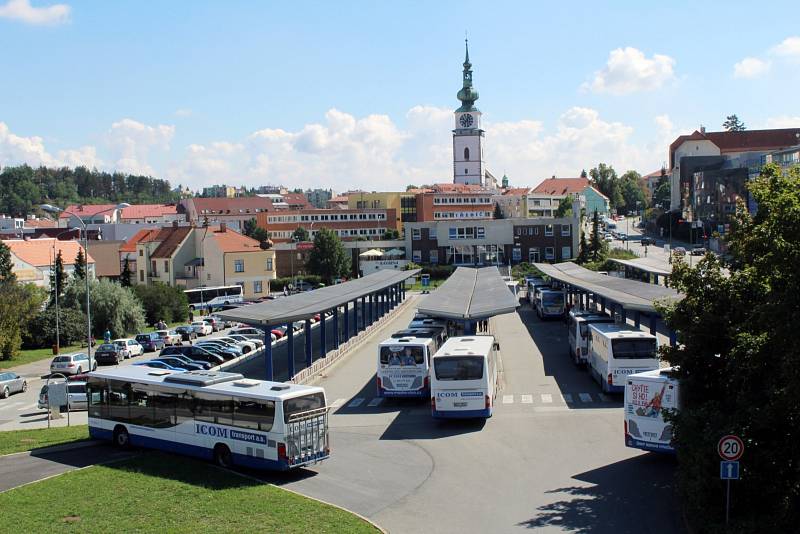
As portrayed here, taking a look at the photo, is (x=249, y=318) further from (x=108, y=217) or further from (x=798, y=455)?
(x=108, y=217)

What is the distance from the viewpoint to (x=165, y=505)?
1545 cm

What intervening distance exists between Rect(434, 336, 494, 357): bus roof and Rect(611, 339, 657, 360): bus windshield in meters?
3.93

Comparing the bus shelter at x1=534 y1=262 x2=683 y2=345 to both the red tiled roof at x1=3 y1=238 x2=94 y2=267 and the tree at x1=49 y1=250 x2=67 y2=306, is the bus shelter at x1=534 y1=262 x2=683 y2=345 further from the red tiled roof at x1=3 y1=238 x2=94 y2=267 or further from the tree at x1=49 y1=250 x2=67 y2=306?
the red tiled roof at x1=3 y1=238 x2=94 y2=267

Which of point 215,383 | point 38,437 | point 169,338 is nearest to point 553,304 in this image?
point 169,338

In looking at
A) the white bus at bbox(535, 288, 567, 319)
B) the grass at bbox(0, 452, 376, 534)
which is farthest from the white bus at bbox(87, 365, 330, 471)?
the white bus at bbox(535, 288, 567, 319)

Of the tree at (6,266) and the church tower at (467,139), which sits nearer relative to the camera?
the tree at (6,266)

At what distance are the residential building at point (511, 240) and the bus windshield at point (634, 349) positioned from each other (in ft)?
226

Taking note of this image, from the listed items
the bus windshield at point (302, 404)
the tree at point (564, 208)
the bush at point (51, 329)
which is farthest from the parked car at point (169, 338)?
the tree at point (564, 208)

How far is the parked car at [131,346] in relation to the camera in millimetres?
43662

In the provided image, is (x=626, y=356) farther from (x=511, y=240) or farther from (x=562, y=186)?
(x=562, y=186)

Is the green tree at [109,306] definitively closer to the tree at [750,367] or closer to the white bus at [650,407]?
the white bus at [650,407]

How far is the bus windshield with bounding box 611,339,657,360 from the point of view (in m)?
25.6

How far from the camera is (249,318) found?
27.6m

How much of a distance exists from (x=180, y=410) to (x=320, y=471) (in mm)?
3689
